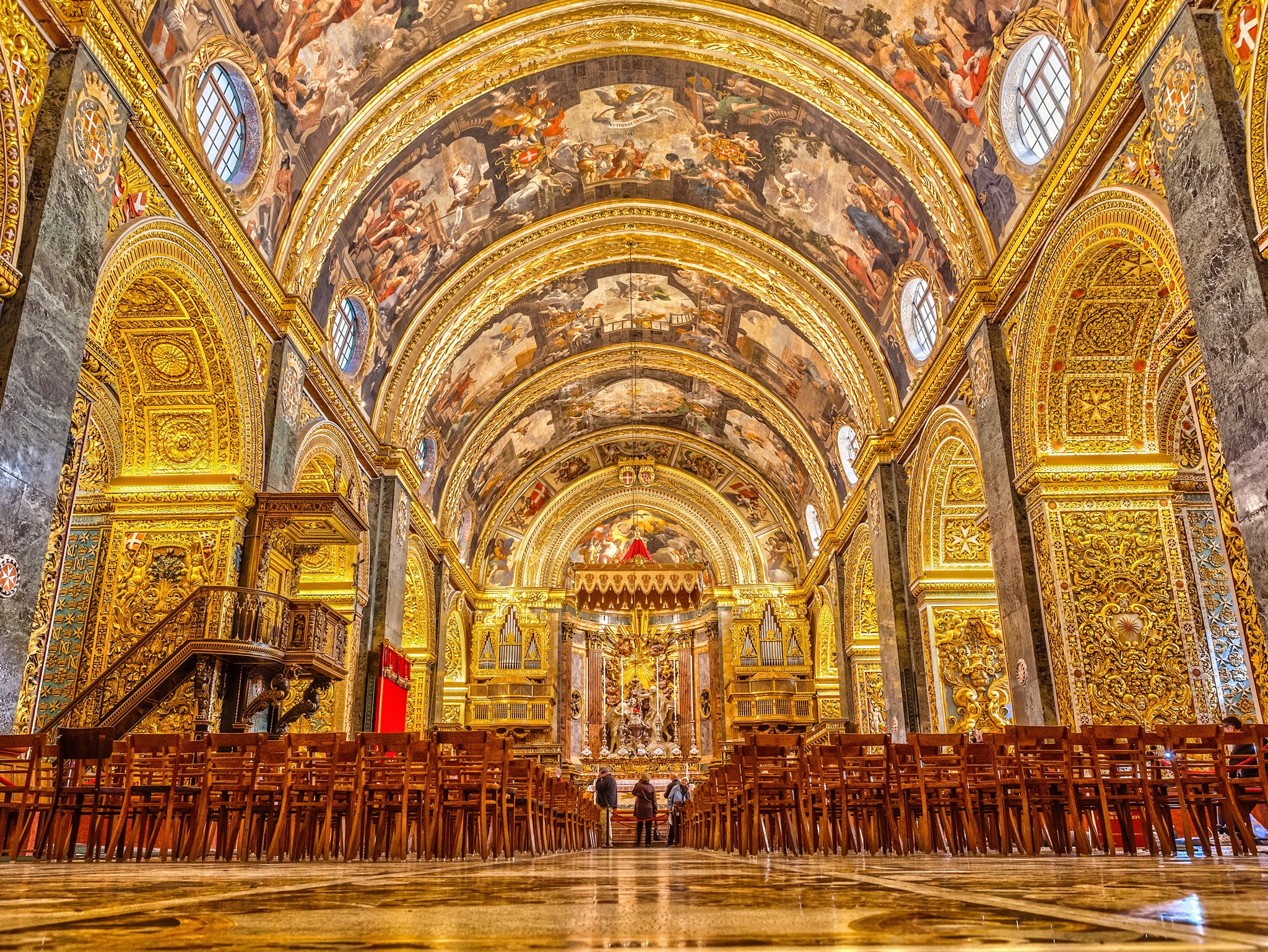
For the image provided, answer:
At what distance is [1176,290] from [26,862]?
10216 millimetres

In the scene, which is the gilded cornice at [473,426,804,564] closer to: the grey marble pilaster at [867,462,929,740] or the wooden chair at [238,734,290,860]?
the grey marble pilaster at [867,462,929,740]

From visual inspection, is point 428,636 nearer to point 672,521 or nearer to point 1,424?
point 672,521

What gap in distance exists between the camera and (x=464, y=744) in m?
7.83

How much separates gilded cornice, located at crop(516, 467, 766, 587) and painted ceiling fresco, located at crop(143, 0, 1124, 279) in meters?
15.6

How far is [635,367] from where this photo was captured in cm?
2430

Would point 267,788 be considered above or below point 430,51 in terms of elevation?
below

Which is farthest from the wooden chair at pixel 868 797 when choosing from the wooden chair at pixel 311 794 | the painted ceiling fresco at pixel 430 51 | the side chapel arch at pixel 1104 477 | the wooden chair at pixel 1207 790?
the painted ceiling fresco at pixel 430 51

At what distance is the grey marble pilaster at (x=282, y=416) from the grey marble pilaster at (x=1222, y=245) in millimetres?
10291

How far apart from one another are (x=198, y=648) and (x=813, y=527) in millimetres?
17706

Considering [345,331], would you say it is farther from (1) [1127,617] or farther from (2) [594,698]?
(2) [594,698]

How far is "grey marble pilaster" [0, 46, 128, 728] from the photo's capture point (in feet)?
23.1

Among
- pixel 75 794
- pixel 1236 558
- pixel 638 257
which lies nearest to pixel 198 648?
pixel 75 794

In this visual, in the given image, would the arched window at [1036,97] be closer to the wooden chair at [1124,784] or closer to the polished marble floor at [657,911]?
the wooden chair at [1124,784]

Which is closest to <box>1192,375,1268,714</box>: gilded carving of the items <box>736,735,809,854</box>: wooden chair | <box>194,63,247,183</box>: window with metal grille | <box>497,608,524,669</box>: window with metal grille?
<box>736,735,809,854</box>: wooden chair
